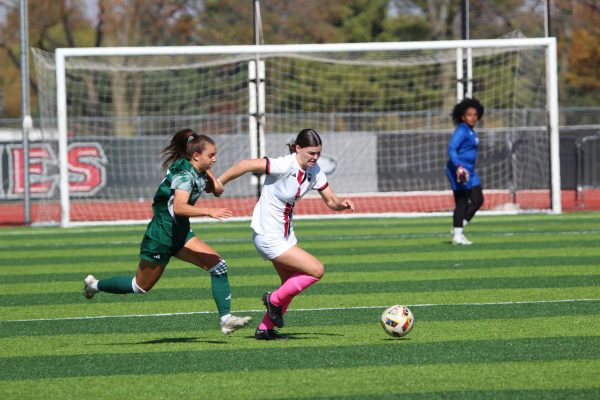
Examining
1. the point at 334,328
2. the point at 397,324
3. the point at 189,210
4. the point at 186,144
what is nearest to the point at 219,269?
the point at 189,210

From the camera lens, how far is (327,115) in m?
30.3

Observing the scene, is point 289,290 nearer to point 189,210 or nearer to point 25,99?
point 189,210

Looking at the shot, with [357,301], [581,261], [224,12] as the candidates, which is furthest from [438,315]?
[224,12]

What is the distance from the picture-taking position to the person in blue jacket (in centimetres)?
1656

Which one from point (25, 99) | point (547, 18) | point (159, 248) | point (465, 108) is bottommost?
point (159, 248)

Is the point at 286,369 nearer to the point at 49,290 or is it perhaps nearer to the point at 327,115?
the point at 49,290

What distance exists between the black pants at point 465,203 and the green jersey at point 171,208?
26.5 feet

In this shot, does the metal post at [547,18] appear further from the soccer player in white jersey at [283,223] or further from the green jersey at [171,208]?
the green jersey at [171,208]

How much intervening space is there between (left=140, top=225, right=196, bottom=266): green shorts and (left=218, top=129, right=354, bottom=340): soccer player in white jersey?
0.58m

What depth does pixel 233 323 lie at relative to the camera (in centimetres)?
884

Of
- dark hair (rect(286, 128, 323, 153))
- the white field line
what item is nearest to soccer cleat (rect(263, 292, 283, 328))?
dark hair (rect(286, 128, 323, 153))

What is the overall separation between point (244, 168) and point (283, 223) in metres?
0.60

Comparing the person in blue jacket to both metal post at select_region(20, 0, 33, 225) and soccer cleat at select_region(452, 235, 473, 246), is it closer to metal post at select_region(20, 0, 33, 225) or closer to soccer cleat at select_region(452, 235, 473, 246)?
soccer cleat at select_region(452, 235, 473, 246)

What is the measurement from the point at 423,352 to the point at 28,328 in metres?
3.70
